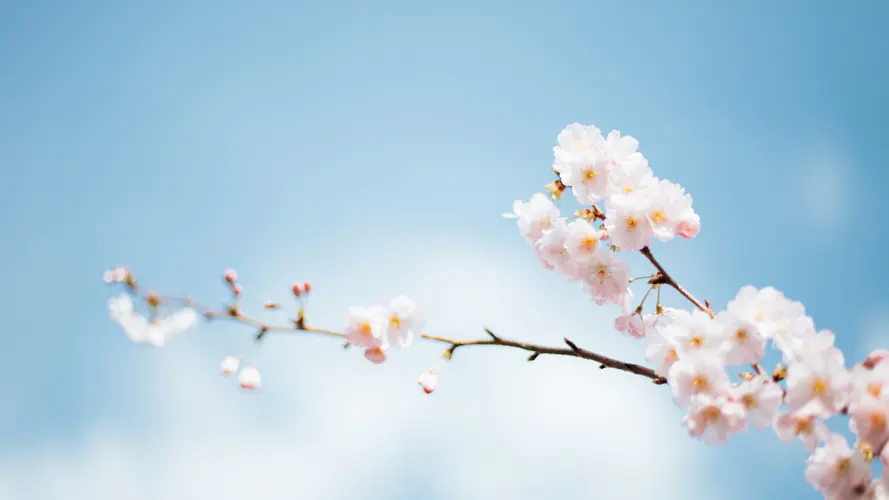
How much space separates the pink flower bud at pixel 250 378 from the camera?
2561 mm

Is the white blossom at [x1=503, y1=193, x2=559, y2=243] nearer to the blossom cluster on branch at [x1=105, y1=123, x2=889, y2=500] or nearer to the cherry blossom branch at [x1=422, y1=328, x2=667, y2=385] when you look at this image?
the blossom cluster on branch at [x1=105, y1=123, x2=889, y2=500]

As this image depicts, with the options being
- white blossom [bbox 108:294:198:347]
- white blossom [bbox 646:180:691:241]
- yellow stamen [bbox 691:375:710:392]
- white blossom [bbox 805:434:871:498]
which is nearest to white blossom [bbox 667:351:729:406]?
yellow stamen [bbox 691:375:710:392]

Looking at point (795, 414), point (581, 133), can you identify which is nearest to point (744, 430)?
point (795, 414)

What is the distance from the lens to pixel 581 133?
2998mm

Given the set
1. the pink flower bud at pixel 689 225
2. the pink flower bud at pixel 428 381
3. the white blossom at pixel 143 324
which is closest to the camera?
the white blossom at pixel 143 324

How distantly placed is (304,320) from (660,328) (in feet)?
5.10

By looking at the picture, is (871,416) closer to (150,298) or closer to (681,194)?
(681,194)

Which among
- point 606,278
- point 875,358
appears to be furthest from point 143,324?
point 875,358

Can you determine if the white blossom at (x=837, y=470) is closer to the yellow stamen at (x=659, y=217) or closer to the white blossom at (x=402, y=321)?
the yellow stamen at (x=659, y=217)

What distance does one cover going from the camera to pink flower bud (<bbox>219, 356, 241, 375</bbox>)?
2545 mm

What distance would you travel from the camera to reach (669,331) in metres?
2.38

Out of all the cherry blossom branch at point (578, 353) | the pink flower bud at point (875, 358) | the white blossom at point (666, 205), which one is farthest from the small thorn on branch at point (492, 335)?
the pink flower bud at point (875, 358)

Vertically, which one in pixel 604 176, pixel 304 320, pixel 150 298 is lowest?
pixel 150 298

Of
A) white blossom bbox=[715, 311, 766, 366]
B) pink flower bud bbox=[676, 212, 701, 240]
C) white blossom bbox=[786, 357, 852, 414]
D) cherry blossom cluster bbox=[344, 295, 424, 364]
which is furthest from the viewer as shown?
pink flower bud bbox=[676, 212, 701, 240]
